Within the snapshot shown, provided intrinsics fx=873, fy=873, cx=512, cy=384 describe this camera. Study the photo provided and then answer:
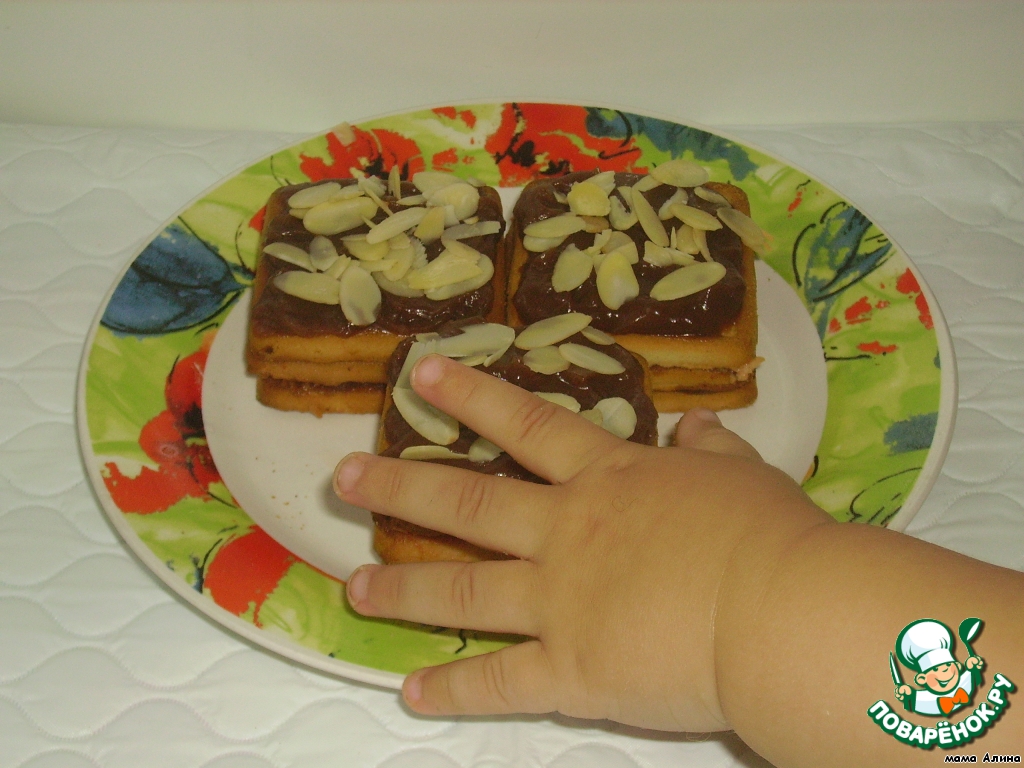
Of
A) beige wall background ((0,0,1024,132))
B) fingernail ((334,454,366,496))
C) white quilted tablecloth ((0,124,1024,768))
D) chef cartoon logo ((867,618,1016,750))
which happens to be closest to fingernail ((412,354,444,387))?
fingernail ((334,454,366,496))

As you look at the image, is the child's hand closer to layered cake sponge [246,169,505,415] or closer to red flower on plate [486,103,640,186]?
layered cake sponge [246,169,505,415]

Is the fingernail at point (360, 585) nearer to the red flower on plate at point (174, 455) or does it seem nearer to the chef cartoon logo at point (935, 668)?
the red flower on plate at point (174, 455)

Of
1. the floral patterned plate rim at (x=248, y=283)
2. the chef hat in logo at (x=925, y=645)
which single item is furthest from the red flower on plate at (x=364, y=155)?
the chef hat in logo at (x=925, y=645)

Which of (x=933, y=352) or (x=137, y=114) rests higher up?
(x=137, y=114)

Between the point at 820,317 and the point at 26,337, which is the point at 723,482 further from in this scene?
the point at 26,337

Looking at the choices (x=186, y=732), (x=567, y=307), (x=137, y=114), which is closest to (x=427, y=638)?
(x=186, y=732)
